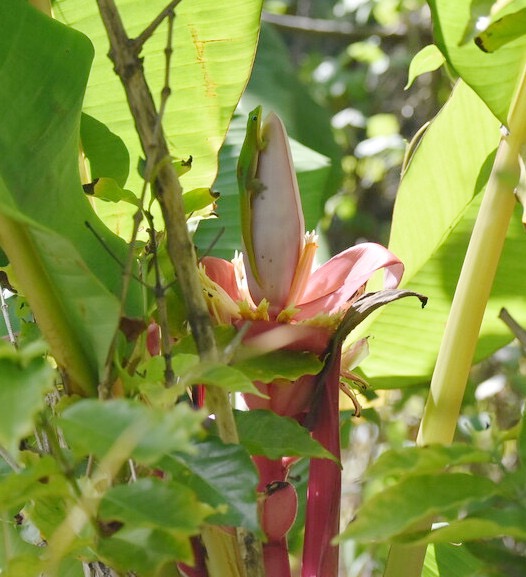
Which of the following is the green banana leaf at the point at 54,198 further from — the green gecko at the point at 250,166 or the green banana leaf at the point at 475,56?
the green banana leaf at the point at 475,56

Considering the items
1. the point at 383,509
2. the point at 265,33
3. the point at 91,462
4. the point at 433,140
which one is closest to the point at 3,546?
the point at 91,462

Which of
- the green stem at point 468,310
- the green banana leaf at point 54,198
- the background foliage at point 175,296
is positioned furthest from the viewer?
the green stem at point 468,310

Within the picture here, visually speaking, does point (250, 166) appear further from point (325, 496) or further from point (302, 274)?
point (325, 496)

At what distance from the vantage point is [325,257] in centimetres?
92

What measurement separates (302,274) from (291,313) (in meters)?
0.04

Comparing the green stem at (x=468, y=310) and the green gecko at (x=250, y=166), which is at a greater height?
the green gecko at (x=250, y=166)

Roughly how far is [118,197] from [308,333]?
0.42 feet

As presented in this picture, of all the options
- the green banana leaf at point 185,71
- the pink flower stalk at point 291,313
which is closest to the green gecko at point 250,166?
the pink flower stalk at point 291,313

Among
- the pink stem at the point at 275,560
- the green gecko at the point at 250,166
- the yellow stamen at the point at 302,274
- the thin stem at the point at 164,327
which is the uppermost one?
the green gecko at the point at 250,166

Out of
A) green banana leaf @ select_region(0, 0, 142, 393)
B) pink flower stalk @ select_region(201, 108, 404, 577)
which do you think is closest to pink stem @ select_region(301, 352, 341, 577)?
pink flower stalk @ select_region(201, 108, 404, 577)

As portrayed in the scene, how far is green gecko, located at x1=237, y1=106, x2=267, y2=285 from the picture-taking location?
20.3 inches

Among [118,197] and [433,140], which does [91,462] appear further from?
[433,140]

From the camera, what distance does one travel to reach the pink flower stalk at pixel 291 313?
0.52 metres

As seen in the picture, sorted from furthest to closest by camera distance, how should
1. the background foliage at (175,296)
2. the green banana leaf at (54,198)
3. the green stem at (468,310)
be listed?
the green stem at (468,310) → the green banana leaf at (54,198) → the background foliage at (175,296)
